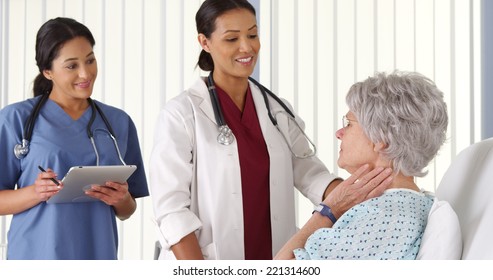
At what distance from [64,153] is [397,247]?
3.93 ft

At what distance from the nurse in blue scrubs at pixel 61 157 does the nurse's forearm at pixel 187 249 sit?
0.44m

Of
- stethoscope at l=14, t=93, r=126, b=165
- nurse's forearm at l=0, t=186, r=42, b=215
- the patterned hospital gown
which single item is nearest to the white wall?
stethoscope at l=14, t=93, r=126, b=165

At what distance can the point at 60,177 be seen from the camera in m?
2.51

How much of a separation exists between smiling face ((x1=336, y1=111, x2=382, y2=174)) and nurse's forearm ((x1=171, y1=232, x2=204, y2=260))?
0.46 metres

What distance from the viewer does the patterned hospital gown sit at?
1810mm

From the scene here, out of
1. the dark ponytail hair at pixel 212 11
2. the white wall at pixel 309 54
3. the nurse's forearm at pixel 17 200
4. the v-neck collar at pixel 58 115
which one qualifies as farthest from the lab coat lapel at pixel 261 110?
the white wall at pixel 309 54

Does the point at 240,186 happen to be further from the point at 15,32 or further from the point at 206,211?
the point at 15,32

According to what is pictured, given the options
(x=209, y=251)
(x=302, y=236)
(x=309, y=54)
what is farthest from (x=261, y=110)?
(x=309, y=54)

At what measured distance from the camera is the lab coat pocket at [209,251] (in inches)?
86.4

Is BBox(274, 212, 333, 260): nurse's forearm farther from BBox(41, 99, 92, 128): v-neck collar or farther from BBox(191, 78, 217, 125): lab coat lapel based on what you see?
BBox(41, 99, 92, 128): v-neck collar

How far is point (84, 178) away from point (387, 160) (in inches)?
36.9

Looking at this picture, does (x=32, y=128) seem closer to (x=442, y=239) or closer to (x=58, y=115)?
(x=58, y=115)

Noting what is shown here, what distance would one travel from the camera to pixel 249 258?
228 cm
